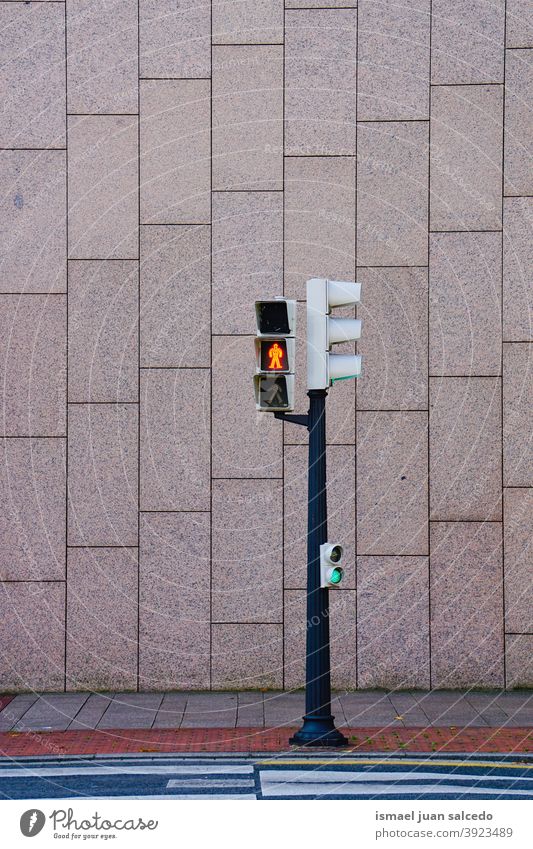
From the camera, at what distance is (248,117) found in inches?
553

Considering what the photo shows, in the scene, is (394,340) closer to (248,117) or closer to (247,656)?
(248,117)

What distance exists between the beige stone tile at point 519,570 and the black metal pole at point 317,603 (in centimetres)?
341

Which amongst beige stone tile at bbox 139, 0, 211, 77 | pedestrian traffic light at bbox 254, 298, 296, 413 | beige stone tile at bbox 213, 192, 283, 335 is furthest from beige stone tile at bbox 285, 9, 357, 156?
pedestrian traffic light at bbox 254, 298, 296, 413

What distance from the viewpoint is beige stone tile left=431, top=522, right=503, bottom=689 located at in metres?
13.8

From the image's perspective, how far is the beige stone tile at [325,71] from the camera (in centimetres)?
1401

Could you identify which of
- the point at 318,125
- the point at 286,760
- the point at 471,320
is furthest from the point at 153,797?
the point at 318,125

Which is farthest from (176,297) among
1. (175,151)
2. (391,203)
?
(391,203)

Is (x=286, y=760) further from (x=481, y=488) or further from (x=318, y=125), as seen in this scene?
(x=318, y=125)

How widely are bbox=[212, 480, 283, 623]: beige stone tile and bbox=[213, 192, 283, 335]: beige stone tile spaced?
6.18ft

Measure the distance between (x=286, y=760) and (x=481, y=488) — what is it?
4663mm

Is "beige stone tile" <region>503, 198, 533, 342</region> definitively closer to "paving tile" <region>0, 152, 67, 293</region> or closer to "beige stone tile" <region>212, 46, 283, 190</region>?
"beige stone tile" <region>212, 46, 283, 190</region>

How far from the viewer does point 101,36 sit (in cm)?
1408

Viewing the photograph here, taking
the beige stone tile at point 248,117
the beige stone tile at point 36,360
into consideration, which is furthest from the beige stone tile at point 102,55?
the beige stone tile at point 36,360

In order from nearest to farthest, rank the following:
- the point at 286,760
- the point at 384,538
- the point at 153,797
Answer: the point at 153,797, the point at 286,760, the point at 384,538
